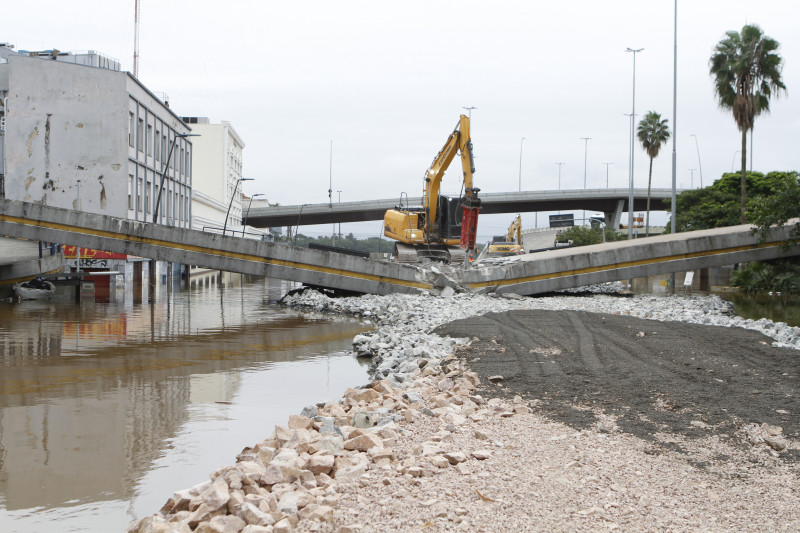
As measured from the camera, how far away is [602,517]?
202 inches

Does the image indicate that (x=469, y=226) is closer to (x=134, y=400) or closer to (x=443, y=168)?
(x=443, y=168)

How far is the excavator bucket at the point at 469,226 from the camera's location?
33.9 metres

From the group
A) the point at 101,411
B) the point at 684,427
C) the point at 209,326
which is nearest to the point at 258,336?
the point at 209,326

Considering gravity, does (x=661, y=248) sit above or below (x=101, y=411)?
above

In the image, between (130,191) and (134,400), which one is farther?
(130,191)

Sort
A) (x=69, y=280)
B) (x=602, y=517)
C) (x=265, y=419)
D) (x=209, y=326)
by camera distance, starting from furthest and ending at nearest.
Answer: (x=69, y=280)
(x=209, y=326)
(x=265, y=419)
(x=602, y=517)

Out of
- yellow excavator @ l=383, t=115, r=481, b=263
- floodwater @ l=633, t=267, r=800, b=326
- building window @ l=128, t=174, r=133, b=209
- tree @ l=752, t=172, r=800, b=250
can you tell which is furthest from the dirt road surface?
building window @ l=128, t=174, r=133, b=209

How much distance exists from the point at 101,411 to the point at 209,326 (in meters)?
12.1

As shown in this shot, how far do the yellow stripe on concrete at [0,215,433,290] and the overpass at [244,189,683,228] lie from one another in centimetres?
5846

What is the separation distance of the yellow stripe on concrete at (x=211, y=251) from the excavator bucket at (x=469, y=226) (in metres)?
7.33

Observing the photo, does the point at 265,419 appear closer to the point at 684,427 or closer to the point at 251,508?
the point at 251,508

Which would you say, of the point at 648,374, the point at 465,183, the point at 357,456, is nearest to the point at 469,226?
the point at 465,183

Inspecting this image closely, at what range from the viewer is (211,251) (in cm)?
2636

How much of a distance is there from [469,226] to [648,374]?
24.3m
